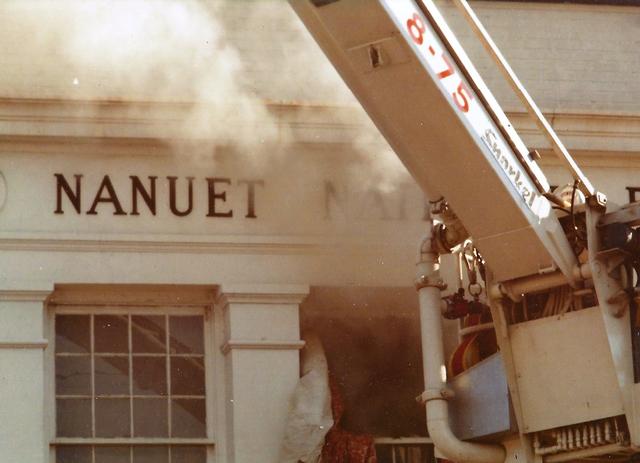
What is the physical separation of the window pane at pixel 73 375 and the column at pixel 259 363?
3.47ft

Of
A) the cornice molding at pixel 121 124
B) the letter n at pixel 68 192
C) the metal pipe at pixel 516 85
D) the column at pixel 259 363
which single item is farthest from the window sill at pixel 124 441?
the metal pipe at pixel 516 85

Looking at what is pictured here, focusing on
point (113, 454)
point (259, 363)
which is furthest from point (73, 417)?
point (259, 363)

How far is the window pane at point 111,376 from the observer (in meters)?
16.0

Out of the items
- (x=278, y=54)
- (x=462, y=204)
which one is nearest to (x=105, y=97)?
(x=278, y=54)

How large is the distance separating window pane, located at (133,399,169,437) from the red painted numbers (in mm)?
4449

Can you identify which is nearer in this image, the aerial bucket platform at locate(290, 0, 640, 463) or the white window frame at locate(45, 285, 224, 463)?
the aerial bucket platform at locate(290, 0, 640, 463)

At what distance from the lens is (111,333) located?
1617 centimetres

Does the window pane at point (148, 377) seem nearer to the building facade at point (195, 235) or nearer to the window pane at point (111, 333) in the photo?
the building facade at point (195, 235)

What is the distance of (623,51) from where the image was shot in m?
17.7

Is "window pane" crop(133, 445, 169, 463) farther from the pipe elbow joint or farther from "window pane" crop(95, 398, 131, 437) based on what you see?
the pipe elbow joint

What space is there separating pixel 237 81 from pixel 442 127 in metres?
4.19

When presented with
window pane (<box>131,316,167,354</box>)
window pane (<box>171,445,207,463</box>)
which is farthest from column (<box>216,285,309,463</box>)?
window pane (<box>131,316,167,354</box>)

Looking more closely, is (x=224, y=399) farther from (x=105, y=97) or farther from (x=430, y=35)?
(x=430, y=35)

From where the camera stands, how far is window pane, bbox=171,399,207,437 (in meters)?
16.1
